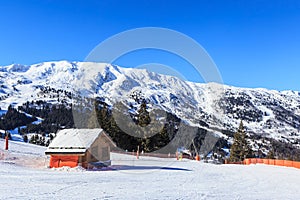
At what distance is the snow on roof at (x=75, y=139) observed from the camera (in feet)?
89.2

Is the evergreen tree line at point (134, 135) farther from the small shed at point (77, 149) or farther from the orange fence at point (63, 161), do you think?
the orange fence at point (63, 161)

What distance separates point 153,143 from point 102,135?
1121 inches

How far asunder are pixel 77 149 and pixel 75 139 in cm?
164

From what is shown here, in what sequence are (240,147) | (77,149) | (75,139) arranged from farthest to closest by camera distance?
(240,147) < (75,139) < (77,149)

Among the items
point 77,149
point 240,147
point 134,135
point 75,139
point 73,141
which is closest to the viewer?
point 77,149

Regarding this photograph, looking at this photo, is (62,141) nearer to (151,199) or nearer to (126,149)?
(151,199)

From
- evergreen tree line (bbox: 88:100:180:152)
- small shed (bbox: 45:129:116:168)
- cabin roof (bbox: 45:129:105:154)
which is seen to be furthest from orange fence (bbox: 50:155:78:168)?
evergreen tree line (bbox: 88:100:180:152)

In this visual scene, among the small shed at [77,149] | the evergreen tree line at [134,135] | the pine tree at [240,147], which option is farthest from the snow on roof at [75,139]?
the pine tree at [240,147]

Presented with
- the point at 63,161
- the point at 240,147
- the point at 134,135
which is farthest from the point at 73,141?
the point at 240,147

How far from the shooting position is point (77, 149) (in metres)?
26.7

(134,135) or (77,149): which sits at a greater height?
(134,135)

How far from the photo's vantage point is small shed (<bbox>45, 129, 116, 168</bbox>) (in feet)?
87.9

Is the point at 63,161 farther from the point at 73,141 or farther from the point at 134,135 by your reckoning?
the point at 134,135

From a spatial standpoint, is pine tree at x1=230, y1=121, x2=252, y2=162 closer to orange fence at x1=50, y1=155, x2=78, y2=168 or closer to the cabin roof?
the cabin roof
